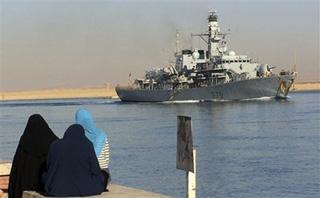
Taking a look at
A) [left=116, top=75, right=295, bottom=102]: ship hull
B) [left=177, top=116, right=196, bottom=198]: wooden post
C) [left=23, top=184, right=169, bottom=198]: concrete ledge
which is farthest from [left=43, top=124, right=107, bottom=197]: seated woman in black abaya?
[left=116, top=75, right=295, bottom=102]: ship hull

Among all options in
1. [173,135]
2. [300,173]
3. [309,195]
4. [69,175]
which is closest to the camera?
[69,175]

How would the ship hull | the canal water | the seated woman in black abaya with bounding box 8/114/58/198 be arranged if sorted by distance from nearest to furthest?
the seated woman in black abaya with bounding box 8/114/58/198
the canal water
the ship hull

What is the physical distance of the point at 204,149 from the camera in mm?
30688

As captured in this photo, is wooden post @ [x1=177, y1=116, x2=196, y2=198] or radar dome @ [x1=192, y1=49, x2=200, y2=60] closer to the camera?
wooden post @ [x1=177, y1=116, x2=196, y2=198]

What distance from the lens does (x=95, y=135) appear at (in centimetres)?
683

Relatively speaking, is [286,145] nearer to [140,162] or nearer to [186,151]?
[140,162]

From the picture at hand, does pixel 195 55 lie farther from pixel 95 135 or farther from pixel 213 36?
pixel 95 135

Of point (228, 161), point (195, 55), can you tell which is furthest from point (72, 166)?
point (195, 55)

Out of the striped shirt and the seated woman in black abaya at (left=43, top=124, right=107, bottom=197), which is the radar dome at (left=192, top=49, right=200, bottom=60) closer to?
the striped shirt

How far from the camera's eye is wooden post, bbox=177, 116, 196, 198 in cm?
624

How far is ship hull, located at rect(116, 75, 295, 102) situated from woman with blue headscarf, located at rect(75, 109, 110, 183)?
76569 mm

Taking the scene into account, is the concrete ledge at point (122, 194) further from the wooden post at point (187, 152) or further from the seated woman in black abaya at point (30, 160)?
the wooden post at point (187, 152)

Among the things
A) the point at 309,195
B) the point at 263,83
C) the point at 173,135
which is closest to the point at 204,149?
the point at 173,135

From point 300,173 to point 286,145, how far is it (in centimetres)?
1084
